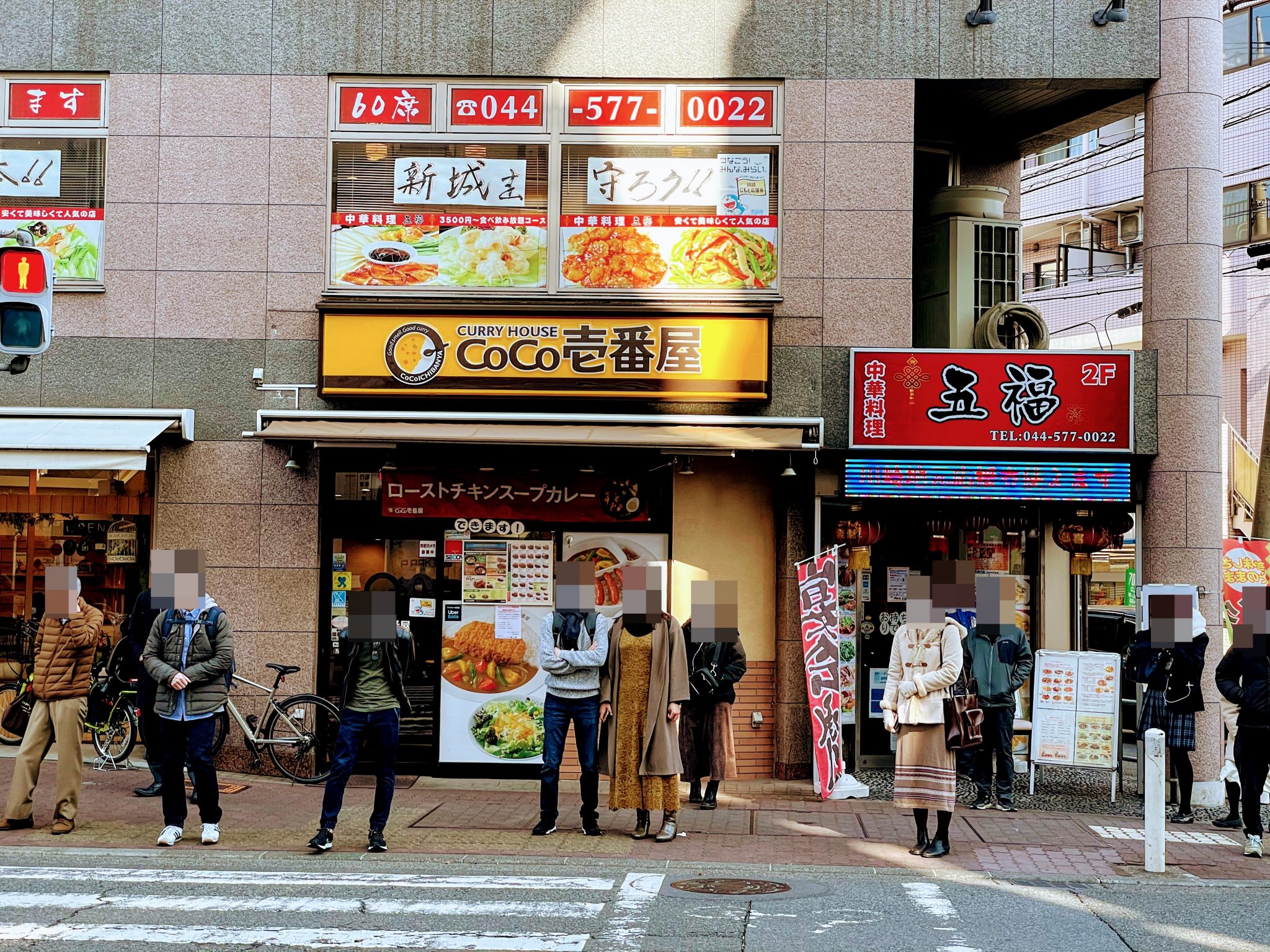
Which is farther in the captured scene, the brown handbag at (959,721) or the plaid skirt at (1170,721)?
the plaid skirt at (1170,721)

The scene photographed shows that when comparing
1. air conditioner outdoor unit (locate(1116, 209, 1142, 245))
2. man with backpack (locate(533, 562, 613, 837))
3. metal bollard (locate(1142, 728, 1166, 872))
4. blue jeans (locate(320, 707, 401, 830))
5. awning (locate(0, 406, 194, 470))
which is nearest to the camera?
metal bollard (locate(1142, 728, 1166, 872))

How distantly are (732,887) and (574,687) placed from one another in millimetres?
2204

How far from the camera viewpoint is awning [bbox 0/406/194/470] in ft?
38.8

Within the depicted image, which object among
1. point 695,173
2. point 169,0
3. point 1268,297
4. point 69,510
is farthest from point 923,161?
point 1268,297

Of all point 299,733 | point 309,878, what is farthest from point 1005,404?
point 309,878

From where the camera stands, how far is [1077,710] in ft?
40.1

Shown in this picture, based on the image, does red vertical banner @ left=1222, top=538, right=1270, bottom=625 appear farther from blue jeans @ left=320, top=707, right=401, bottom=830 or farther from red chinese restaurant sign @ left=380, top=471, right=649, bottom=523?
blue jeans @ left=320, top=707, right=401, bottom=830

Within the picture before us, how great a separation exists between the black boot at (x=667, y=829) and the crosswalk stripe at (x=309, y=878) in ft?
4.38

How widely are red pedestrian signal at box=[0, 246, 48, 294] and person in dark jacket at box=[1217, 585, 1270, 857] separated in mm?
9262

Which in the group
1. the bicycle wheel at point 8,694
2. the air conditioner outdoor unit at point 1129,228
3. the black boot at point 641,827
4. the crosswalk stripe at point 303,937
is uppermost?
the air conditioner outdoor unit at point 1129,228

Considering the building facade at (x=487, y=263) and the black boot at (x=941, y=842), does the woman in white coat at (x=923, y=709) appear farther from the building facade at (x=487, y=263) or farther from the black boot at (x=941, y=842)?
the building facade at (x=487, y=263)

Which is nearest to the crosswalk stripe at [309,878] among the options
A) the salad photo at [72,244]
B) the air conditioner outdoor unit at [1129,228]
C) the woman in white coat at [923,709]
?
the woman in white coat at [923,709]

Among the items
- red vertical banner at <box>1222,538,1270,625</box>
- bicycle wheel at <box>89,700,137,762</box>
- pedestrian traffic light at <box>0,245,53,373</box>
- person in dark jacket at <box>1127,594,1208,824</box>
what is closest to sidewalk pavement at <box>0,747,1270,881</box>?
bicycle wheel at <box>89,700,137,762</box>

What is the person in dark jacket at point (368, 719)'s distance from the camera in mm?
9289
